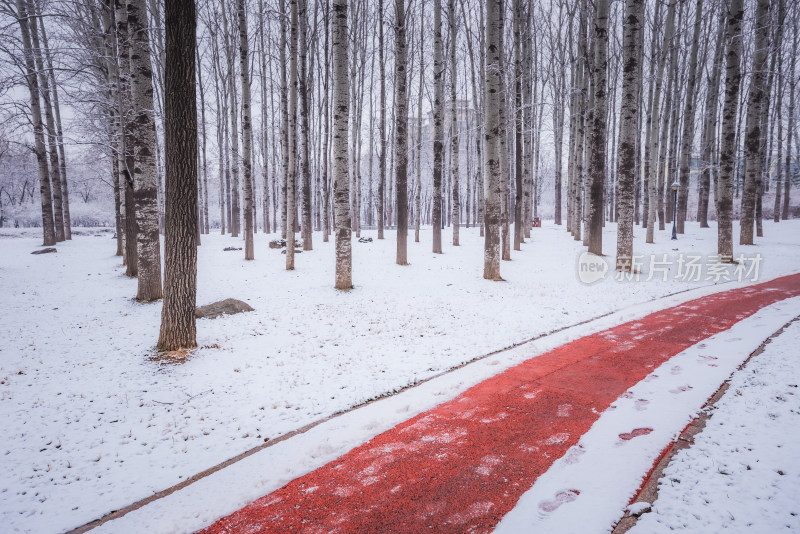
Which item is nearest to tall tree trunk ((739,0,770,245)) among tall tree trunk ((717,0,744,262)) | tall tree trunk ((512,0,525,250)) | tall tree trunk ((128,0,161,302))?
tall tree trunk ((717,0,744,262))

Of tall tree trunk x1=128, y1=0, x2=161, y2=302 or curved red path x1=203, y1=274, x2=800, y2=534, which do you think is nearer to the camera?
curved red path x1=203, y1=274, x2=800, y2=534

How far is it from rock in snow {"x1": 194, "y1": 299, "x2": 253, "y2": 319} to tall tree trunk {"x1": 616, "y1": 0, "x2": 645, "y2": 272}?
10409 mm

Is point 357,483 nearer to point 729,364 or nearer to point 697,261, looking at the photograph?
point 729,364

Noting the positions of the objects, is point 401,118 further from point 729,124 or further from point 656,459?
point 729,124

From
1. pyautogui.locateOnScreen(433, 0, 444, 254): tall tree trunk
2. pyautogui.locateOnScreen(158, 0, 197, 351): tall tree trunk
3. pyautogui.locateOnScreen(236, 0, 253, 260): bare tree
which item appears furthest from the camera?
pyautogui.locateOnScreen(433, 0, 444, 254): tall tree trunk

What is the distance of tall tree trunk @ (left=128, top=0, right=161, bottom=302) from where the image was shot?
22.6 feet

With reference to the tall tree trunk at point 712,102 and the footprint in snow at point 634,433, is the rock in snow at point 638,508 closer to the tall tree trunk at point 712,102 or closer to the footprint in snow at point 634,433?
the footprint in snow at point 634,433

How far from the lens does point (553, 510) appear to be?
2.20 meters

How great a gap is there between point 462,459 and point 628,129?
37.4ft

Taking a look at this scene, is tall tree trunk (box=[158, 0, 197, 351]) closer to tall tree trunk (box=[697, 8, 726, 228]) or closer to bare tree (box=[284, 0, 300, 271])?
bare tree (box=[284, 0, 300, 271])

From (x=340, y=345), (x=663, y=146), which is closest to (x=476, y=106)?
(x=663, y=146)
